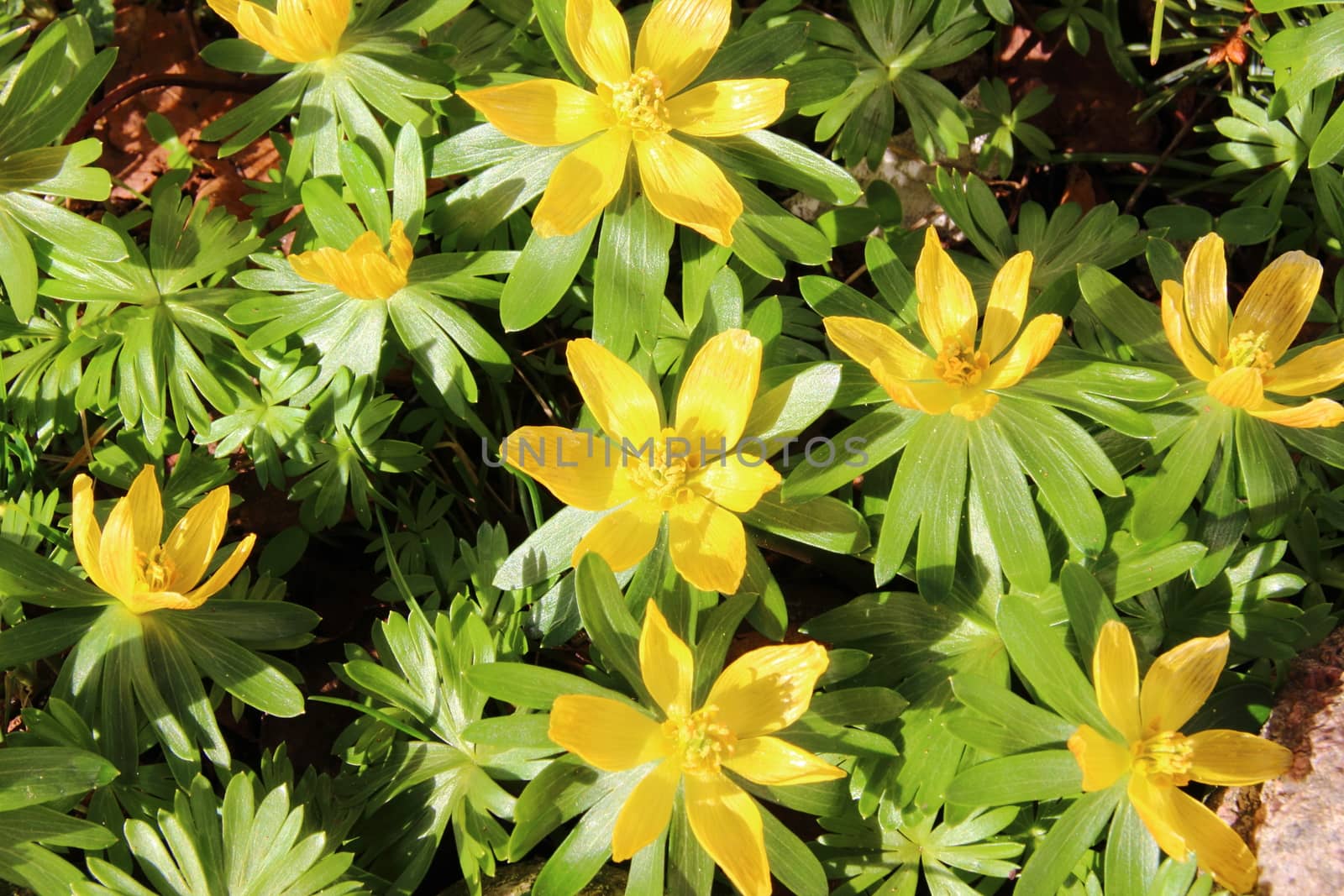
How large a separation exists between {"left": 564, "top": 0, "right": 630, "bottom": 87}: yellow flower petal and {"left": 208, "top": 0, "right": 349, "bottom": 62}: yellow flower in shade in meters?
0.56

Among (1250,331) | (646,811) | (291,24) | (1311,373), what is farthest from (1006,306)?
(291,24)

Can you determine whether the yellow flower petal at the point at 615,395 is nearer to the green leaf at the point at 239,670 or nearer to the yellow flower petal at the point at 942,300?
the yellow flower petal at the point at 942,300

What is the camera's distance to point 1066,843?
2.23 meters

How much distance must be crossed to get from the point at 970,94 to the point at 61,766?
11.2 ft

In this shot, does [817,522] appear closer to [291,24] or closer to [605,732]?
[605,732]

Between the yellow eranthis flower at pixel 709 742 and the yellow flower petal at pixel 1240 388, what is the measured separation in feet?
3.39

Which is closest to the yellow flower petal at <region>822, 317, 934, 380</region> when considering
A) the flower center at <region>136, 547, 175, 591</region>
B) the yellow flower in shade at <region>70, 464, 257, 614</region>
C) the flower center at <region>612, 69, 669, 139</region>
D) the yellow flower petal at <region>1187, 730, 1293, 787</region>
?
the flower center at <region>612, 69, 669, 139</region>

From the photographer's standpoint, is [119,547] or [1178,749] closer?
[1178,749]

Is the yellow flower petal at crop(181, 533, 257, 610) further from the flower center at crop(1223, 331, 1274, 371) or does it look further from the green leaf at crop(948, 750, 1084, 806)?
the flower center at crop(1223, 331, 1274, 371)

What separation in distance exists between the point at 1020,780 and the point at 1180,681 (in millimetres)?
400

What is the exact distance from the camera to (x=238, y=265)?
3115 mm

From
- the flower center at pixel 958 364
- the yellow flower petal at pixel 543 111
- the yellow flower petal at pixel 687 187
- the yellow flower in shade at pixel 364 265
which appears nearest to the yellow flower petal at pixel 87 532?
the yellow flower in shade at pixel 364 265

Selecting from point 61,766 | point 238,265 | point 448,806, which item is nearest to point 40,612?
point 61,766

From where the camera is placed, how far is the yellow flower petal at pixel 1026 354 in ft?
6.93
